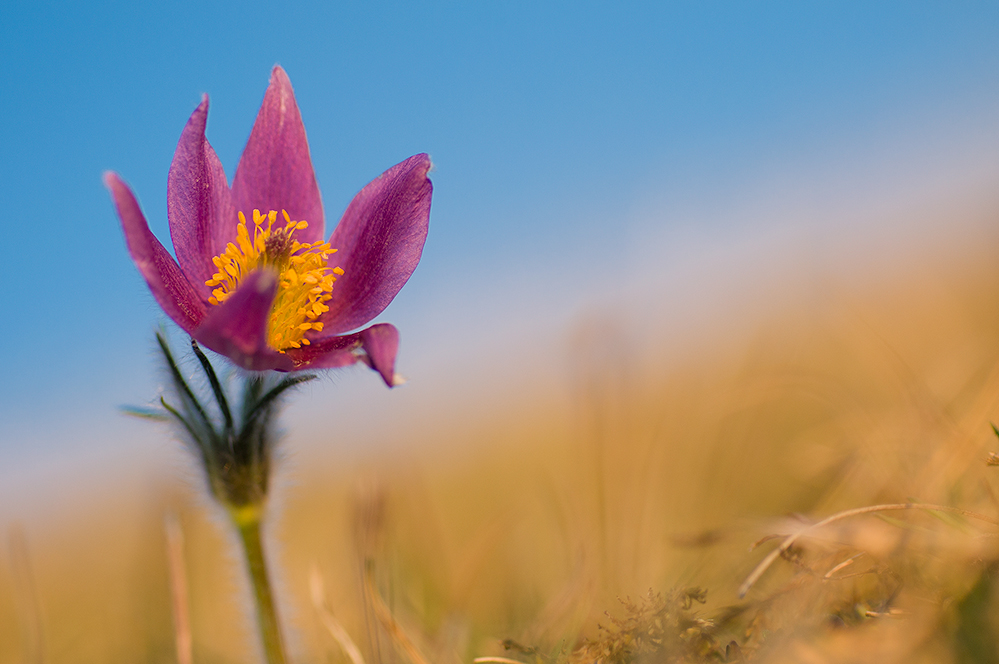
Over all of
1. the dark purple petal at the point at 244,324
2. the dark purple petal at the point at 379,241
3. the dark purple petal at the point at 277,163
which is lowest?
the dark purple petal at the point at 244,324

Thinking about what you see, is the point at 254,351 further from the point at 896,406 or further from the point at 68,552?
the point at 68,552

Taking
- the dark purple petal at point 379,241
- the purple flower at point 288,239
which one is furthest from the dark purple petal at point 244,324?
the dark purple petal at point 379,241

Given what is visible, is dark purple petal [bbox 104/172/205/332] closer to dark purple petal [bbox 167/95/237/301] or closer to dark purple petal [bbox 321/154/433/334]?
dark purple petal [bbox 167/95/237/301]

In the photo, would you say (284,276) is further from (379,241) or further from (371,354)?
(371,354)

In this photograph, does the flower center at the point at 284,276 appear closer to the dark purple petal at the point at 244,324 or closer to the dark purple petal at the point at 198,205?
the dark purple petal at the point at 198,205

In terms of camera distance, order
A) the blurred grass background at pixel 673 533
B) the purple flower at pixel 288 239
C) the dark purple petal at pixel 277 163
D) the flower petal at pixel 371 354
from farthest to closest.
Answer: the dark purple petal at pixel 277 163 → the purple flower at pixel 288 239 → the flower petal at pixel 371 354 → the blurred grass background at pixel 673 533

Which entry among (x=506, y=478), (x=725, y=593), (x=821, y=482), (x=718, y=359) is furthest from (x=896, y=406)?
(x=506, y=478)

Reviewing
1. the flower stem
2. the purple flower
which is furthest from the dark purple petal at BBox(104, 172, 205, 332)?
the flower stem
